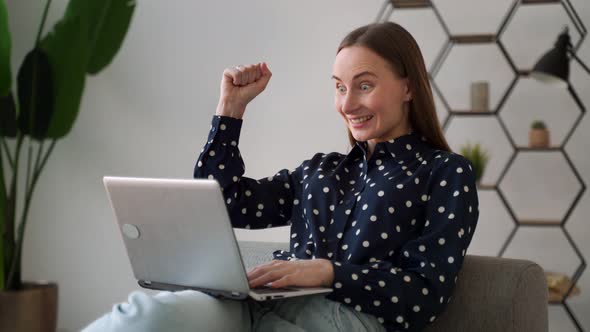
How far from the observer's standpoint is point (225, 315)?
1.48 m

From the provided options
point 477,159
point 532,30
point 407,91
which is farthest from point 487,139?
point 407,91

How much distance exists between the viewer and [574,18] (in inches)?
124

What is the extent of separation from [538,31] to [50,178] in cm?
222

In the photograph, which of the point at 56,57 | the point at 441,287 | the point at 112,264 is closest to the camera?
the point at 441,287

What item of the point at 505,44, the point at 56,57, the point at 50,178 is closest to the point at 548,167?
the point at 505,44

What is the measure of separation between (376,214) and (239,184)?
401 mm

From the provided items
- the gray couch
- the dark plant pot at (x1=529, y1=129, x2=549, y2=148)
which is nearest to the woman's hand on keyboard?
the gray couch

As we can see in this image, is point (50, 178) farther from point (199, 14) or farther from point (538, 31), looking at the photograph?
point (538, 31)

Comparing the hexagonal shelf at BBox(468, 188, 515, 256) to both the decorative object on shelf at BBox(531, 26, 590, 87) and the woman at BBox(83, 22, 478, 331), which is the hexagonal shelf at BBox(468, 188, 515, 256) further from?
the woman at BBox(83, 22, 478, 331)

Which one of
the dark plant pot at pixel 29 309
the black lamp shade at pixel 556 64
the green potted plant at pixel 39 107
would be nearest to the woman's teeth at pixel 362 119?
the green potted plant at pixel 39 107

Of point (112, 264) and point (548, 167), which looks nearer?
point (548, 167)

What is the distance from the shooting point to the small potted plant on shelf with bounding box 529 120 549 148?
3100 mm

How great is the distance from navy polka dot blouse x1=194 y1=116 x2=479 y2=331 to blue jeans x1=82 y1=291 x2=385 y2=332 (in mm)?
43

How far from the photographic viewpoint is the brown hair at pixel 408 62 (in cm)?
187
